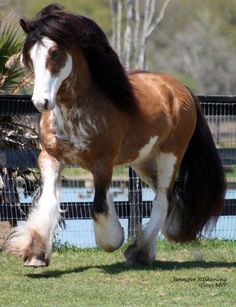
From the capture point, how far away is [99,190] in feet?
27.0

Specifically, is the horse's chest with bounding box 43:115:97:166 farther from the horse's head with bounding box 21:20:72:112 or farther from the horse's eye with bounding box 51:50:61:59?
the horse's eye with bounding box 51:50:61:59

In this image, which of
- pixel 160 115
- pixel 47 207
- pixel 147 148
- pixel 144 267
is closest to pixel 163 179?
pixel 147 148

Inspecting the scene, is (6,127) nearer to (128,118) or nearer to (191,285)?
(128,118)

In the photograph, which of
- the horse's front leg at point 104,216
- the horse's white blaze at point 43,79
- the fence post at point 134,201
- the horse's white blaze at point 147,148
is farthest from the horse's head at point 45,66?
the fence post at point 134,201

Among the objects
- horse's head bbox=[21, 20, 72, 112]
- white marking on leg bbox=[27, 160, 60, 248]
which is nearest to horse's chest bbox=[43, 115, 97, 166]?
white marking on leg bbox=[27, 160, 60, 248]

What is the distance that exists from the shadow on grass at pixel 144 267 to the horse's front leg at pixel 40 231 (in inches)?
5.5

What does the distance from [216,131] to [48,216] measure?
4.13m

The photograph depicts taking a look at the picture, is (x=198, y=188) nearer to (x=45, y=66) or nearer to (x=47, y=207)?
(x=47, y=207)

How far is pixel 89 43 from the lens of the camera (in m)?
8.27

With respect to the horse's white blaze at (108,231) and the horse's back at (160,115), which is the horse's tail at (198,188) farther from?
the horse's white blaze at (108,231)

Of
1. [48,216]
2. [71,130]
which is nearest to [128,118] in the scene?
[71,130]

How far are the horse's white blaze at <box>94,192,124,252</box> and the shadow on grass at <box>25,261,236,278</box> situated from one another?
24cm

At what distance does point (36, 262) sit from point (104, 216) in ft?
2.20

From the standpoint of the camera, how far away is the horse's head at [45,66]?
7648 millimetres
